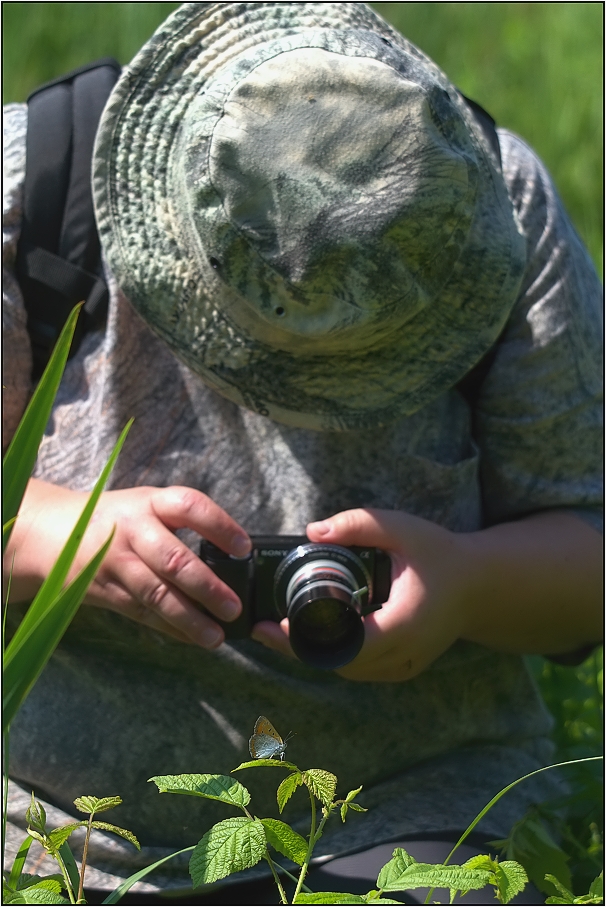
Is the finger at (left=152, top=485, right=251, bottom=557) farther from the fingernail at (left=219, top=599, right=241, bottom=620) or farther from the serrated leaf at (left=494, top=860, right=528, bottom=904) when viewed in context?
the serrated leaf at (left=494, top=860, right=528, bottom=904)

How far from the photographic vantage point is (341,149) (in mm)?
894

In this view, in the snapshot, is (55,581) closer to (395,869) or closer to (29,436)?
(29,436)

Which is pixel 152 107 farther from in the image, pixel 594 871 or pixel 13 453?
pixel 594 871

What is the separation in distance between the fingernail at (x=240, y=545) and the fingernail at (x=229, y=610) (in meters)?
0.05

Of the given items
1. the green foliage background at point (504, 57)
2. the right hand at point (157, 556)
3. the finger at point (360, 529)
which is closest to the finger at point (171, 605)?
the right hand at point (157, 556)

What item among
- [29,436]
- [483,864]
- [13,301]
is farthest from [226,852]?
[13,301]

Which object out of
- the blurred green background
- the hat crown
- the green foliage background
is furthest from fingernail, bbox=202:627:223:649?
the blurred green background

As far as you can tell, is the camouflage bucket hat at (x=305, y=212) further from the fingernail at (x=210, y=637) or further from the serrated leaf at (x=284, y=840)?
the serrated leaf at (x=284, y=840)

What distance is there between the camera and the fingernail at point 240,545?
1.08 m

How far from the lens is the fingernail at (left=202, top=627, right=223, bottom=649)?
108cm

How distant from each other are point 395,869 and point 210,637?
0.42m

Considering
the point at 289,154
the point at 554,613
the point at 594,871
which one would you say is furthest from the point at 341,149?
the point at 594,871

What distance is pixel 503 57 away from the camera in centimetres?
377

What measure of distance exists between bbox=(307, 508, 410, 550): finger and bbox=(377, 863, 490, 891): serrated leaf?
0.44 metres
